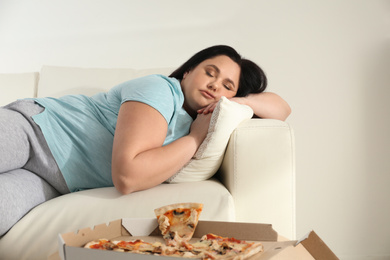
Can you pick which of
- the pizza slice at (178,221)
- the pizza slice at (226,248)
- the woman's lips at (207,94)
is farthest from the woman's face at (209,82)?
the pizza slice at (226,248)

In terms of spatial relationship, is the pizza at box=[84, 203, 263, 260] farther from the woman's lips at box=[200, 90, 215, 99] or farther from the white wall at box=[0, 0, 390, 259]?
the white wall at box=[0, 0, 390, 259]

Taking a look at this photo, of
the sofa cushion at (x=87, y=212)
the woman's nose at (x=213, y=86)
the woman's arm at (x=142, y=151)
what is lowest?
the sofa cushion at (x=87, y=212)

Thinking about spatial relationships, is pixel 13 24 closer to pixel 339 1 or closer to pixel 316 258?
pixel 339 1

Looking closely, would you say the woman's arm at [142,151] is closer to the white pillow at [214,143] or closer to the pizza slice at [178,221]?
the white pillow at [214,143]

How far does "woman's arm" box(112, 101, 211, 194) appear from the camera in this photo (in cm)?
126

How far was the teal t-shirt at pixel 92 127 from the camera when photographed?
1.43 m

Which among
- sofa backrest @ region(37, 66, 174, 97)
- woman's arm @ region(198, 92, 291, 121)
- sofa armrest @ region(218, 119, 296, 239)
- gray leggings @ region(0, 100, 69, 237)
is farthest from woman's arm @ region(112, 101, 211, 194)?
sofa backrest @ region(37, 66, 174, 97)

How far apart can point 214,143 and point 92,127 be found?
0.44 m

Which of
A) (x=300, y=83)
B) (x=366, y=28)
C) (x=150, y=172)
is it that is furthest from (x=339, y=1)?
(x=150, y=172)

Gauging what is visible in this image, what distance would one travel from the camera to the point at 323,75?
2564 millimetres

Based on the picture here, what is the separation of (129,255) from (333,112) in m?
2.21

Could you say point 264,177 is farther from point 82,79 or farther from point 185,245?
point 82,79

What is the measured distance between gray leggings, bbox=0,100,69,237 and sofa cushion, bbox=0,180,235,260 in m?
0.05

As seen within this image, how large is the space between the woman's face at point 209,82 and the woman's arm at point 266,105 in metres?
0.08
